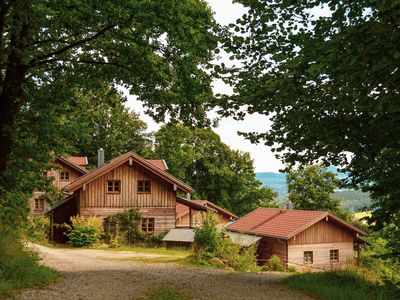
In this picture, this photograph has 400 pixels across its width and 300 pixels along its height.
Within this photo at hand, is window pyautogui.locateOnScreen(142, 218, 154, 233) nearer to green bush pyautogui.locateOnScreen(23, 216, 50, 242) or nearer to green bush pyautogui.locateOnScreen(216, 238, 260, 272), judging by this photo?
green bush pyautogui.locateOnScreen(23, 216, 50, 242)

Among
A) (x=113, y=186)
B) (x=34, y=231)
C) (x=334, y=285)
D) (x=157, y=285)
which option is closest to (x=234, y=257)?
(x=334, y=285)

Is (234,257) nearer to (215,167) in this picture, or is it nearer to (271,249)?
(271,249)

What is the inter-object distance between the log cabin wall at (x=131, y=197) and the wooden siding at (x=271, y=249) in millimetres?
7324

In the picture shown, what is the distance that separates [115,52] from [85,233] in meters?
18.8

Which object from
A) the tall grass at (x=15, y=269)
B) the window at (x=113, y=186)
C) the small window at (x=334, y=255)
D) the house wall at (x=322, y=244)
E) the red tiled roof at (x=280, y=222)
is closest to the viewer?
the tall grass at (x=15, y=269)

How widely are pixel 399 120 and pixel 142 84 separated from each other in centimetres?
831

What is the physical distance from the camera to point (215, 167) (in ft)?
193

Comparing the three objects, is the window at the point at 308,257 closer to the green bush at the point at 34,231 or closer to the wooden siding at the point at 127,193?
the wooden siding at the point at 127,193

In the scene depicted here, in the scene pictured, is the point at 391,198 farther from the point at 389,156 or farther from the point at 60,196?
the point at 60,196

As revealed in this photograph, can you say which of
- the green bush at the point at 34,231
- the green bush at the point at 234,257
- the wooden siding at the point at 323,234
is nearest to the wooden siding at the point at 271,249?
the wooden siding at the point at 323,234

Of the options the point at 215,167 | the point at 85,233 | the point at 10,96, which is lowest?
Result: the point at 85,233

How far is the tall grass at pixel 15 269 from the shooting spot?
8964 millimetres

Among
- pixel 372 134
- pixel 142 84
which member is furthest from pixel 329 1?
pixel 142 84

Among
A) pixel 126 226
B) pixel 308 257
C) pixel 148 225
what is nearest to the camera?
pixel 308 257
